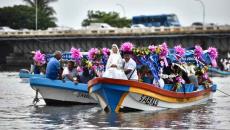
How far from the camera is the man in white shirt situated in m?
32.1

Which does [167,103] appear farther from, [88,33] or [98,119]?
[88,33]

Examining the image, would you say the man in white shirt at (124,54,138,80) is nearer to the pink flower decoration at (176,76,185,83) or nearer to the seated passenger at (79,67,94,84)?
the pink flower decoration at (176,76,185,83)

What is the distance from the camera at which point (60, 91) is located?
36.8m

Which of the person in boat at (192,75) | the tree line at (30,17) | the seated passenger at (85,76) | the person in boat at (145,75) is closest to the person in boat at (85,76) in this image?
the seated passenger at (85,76)

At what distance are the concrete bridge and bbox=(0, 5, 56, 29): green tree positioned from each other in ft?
111

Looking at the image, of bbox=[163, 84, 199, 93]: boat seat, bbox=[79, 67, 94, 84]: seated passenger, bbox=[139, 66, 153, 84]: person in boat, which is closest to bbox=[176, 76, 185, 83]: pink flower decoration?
bbox=[163, 84, 199, 93]: boat seat

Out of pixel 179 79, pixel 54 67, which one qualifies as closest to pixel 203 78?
pixel 179 79

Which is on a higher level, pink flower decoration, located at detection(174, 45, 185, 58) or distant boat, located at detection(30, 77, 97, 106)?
pink flower decoration, located at detection(174, 45, 185, 58)

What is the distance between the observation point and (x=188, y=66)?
39.4 meters

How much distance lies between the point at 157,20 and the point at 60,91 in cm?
9600

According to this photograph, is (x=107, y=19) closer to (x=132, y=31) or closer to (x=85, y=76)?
(x=132, y=31)

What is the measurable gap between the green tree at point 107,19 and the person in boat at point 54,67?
13292 centimetres

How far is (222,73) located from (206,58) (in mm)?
44461

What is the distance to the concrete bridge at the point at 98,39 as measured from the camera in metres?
99.1
